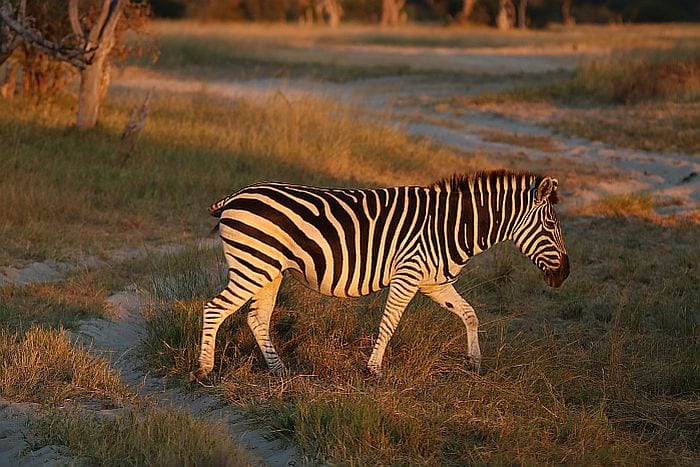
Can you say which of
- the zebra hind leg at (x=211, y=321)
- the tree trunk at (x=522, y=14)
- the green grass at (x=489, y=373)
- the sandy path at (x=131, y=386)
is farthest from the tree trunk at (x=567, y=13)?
the zebra hind leg at (x=211, y=321)

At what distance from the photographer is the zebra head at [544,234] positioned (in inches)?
255

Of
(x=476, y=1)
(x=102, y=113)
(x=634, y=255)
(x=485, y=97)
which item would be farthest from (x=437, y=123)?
(x=476, y=1)

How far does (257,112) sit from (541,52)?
2063 cm

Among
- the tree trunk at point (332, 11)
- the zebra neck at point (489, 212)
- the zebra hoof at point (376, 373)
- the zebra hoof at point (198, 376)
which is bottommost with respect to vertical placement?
the zebra hoof at point (198, 376)

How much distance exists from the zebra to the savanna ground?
360 millimetres

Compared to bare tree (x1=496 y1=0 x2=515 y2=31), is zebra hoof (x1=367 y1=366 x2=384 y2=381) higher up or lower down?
lower down

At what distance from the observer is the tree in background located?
13.2 meters

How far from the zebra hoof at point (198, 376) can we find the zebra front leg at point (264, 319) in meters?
0.41

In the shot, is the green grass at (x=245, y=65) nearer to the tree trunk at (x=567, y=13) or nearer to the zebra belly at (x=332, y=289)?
the zebra belly at (x=332, y=289)

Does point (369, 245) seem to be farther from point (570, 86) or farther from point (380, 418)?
point (570, 86)

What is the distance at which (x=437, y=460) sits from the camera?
5.14 meters

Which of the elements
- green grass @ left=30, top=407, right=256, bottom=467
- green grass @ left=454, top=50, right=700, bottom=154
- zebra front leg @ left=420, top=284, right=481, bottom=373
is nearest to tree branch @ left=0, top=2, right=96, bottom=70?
zebra front leg @ left=420, top=284, right=481, bottom=373

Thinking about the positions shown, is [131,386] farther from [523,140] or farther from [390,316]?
[523,140]

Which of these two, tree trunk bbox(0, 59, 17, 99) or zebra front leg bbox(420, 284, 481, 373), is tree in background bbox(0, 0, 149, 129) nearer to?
tree trunk bbox(0, 59, 17, 99)
